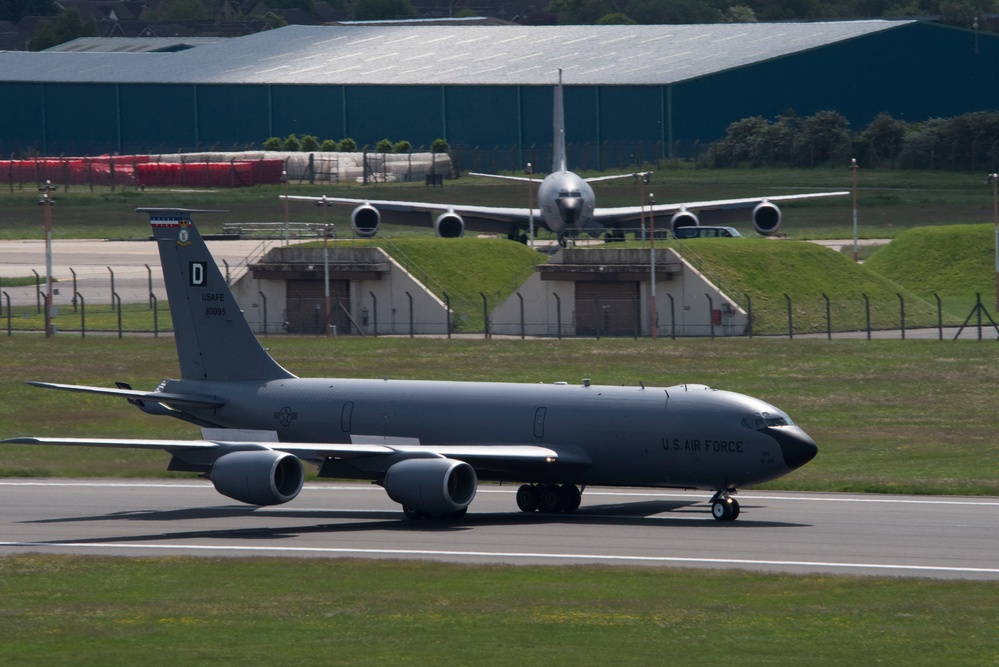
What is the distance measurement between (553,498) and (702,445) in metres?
4.23

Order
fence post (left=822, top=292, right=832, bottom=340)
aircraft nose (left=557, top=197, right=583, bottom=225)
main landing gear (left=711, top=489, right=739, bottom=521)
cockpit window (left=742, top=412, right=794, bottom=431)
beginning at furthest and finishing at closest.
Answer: aircraft nose (left=557, top=197, right=583, bottom=225) < fence post (left=822, top=292, right=832, bottom=340) < main landing gear (left=711, top=489, right=739, bottom=521) < cockpit window (left=742, top=412, right=794, bottom=431)

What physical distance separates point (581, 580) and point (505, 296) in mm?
53254

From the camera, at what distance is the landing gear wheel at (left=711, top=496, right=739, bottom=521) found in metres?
35.6

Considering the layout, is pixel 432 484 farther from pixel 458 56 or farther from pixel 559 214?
pixel 458 56

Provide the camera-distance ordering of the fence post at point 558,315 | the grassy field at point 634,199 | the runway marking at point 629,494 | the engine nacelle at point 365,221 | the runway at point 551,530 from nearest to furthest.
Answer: the runway at point 551,530, the runway marking at point 629,494, the fence post at point 558,315, the engine nacelle at point 365,221, the grassy field at point 634,199

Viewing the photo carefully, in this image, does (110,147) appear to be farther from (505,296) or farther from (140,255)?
(505,296)

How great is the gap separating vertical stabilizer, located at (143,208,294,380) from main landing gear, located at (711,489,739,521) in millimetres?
11700

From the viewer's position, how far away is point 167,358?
6569 centimetres

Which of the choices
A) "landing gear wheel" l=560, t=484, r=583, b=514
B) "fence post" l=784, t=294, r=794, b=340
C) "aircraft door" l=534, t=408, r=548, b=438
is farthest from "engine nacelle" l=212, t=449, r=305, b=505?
"fence post" l=784, t=294, r=794, b=340

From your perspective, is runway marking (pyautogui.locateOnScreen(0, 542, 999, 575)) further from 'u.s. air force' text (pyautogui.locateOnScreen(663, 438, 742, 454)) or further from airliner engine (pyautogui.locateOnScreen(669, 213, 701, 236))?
airliner engine (pyautogui.locateOnScreen(669, 213, 701, 236))

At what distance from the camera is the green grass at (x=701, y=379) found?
44156 millimetres

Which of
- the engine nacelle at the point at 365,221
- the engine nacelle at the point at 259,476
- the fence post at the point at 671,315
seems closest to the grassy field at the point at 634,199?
the engine nacelle at the point at 365,221

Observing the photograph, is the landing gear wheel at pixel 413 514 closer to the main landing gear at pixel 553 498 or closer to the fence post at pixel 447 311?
the main landing gear at pixel 553 498

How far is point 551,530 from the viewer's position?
114 feet
